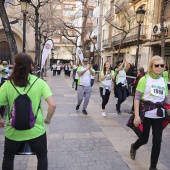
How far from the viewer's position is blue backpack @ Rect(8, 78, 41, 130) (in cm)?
241

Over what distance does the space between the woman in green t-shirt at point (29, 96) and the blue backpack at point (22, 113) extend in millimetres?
53

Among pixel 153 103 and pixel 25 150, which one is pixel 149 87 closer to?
pixel 153 103

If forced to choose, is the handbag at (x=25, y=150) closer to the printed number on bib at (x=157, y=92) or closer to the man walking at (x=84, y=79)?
the printed number on bib at (x=157, y=92)

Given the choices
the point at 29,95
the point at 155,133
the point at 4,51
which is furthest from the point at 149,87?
the point at 4,51

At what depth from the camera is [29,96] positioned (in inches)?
97.2

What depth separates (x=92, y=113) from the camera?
745 cm

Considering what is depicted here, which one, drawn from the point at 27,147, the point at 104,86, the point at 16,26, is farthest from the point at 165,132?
the point at 16,26

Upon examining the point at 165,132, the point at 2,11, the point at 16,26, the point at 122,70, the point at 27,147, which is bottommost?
the point at 165,132

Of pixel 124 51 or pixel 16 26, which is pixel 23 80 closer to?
pixel 124 51

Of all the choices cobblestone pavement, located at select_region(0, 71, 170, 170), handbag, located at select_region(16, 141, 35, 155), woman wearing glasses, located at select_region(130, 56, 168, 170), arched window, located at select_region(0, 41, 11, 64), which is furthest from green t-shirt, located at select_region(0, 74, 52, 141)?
arched window, located at select_region(0, 41, 11, 64)

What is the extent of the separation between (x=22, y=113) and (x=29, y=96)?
0.19 metres

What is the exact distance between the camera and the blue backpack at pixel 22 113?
2408mm

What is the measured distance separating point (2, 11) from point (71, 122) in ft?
18.6

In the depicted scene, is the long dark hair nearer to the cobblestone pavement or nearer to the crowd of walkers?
the crowd of walkers
